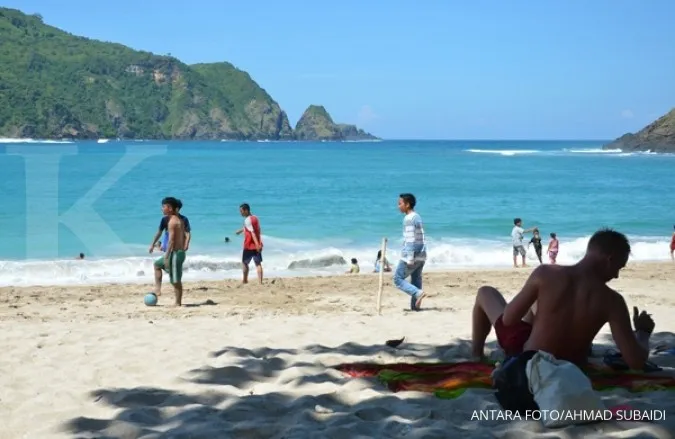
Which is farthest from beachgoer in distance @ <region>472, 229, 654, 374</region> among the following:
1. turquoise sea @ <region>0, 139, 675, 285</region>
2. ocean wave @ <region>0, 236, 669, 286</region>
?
turquoise sea @ <region>0, 139, 675, 285</region>

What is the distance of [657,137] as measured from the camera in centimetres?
9975

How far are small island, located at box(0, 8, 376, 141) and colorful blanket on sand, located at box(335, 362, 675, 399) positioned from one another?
145 m

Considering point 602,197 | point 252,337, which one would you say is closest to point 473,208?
point 602,197

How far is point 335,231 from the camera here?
2728 centimetres

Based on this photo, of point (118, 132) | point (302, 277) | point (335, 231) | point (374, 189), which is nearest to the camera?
point (302, 277)

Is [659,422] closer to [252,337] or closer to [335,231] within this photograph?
[252,337]

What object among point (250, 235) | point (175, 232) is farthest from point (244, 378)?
point (250, 235)

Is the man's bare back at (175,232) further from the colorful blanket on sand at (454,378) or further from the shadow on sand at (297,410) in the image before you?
the colorful blanket on sand at (454,378)

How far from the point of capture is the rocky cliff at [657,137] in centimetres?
9669

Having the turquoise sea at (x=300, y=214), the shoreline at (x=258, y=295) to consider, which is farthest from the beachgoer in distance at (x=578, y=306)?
the turquoise sea at (x=300, y=214)

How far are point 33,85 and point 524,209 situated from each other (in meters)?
142

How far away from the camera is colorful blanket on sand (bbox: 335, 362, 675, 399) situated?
15.8 ft

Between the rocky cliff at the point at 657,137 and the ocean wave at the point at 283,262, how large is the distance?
3162 inches

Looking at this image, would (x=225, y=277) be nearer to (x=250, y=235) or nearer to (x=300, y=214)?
(x=250, y=235)
